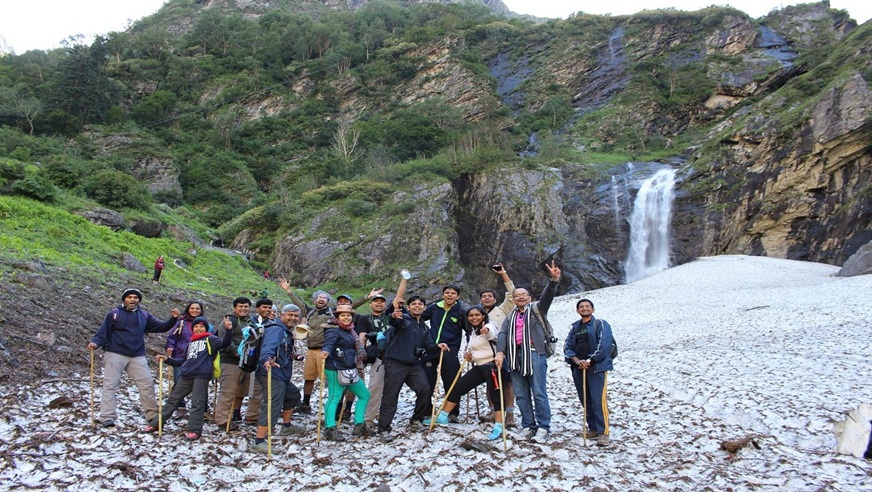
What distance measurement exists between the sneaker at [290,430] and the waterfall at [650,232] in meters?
31.8

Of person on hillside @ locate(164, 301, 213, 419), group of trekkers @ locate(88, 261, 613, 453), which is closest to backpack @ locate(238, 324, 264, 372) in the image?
group of trekkers @ locate(88, 261, 613, 453)

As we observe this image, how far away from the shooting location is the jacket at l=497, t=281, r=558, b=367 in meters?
6.78

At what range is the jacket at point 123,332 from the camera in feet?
22.4

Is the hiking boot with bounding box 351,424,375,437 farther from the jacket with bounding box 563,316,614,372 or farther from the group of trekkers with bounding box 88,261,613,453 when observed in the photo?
the jacket with bounding box 563,316,614,372

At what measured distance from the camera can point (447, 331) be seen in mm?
7512

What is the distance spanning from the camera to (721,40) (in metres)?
59.8

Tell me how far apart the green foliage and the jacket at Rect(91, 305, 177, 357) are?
2357 centimetres

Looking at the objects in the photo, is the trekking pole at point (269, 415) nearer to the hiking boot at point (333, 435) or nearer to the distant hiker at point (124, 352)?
the hiking boot at point (333, 435)

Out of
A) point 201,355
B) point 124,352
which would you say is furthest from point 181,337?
point 201,355

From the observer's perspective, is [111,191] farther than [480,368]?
Yes

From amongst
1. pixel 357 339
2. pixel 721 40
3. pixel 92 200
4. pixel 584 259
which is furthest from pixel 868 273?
pixel 721 40

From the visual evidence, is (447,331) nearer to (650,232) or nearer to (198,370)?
(198,370)

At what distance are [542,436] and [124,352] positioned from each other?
6043mm

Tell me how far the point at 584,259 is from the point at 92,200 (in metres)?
31.7
